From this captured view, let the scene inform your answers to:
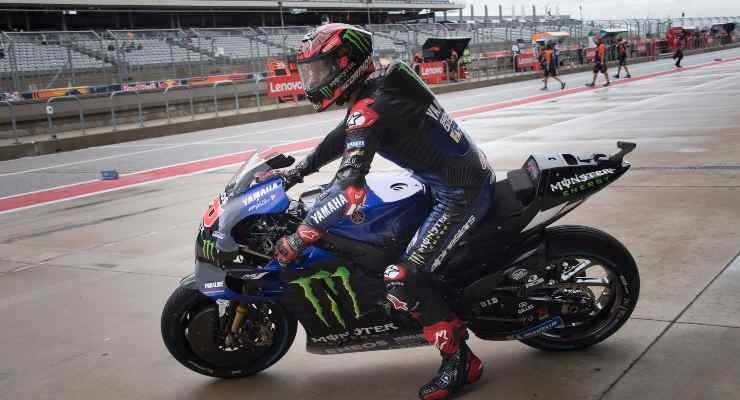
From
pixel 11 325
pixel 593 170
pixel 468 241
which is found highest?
pixel 593 170

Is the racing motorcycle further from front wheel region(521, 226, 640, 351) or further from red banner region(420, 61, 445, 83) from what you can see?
red banner region(420, 61, 445, 83)

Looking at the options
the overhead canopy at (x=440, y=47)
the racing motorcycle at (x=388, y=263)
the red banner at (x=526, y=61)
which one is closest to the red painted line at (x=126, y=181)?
the racing motorcycle at (x=388, y=263)

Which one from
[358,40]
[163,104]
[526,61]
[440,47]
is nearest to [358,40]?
[358,40]

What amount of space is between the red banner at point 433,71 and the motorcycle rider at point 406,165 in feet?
101

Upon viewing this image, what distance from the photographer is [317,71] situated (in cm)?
343

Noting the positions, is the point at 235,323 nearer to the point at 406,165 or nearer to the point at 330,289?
the point at 330,289

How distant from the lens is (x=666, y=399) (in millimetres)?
3406

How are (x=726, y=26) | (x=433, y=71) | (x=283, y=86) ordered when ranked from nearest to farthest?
(x=283, y=86), (x=433, y=71), (x=726, y=26)

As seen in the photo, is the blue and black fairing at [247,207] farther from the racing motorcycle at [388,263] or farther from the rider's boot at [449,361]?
the rider's boot at [449,361]

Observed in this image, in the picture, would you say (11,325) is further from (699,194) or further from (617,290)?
(699,194)

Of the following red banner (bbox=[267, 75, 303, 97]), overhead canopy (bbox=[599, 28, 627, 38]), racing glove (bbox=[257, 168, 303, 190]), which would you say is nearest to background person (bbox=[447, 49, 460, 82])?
red banner (bbox=[267, 75, 303, 97])

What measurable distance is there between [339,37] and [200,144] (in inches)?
609

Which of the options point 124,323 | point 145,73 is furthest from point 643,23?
point 124,323

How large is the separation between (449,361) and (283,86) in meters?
24.1
